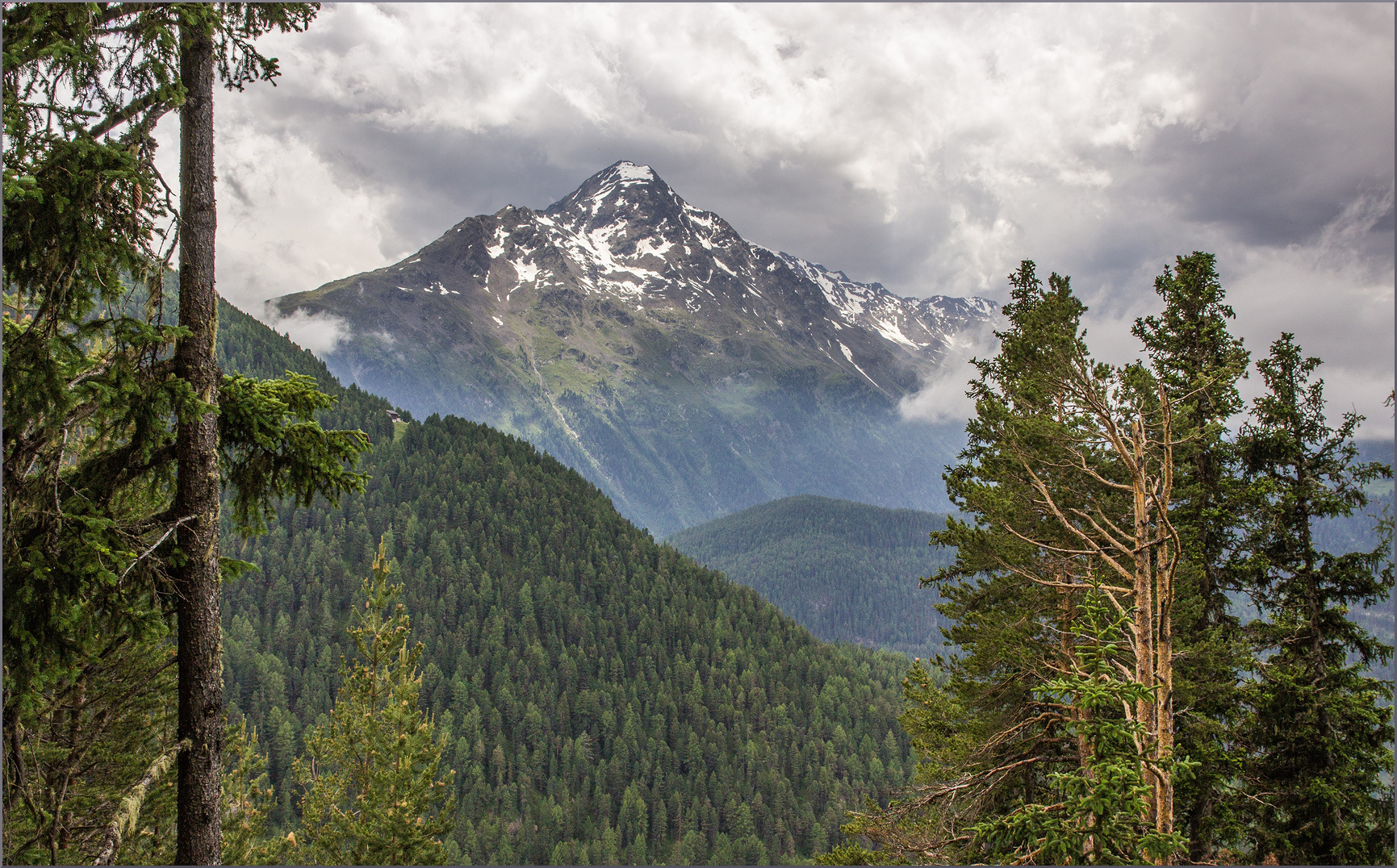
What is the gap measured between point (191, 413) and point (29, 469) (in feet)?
4.27

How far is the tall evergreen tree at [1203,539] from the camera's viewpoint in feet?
43.4

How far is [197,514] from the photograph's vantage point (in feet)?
23.0

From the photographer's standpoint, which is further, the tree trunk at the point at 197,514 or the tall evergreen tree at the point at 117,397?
the tree trunk at the point at 197,514

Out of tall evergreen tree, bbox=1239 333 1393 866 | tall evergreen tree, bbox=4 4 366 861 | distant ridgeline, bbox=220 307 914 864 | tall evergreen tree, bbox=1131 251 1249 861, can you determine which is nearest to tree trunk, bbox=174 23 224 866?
tall evergreen tree, bbox=4 4 366 861

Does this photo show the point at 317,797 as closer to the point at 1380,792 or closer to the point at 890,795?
the point at 890,795

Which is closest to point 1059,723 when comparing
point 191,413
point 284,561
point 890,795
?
point 890,795

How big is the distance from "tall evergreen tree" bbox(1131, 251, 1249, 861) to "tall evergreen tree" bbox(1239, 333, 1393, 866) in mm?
549

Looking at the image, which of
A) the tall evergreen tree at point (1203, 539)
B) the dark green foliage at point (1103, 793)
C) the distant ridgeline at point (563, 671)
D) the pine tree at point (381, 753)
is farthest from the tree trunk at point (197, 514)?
the distant ridgeline at point (563, 671)

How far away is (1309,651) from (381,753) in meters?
21.7

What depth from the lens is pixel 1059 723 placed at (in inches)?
520

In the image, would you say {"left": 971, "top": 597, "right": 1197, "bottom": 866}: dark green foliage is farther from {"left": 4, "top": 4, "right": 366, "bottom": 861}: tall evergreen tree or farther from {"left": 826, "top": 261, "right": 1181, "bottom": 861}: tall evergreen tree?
{"left": 4, "top": 4, "right": 366, "bottom": 861}: tall evergreen tree

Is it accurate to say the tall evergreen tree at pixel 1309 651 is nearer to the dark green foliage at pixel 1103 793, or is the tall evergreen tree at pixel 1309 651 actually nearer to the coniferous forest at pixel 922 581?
the coniferous forest at pixel 922 581

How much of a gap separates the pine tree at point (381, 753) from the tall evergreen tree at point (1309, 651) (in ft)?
62.7

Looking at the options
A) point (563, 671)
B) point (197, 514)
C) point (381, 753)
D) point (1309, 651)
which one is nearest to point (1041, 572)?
point (1309, 651)
